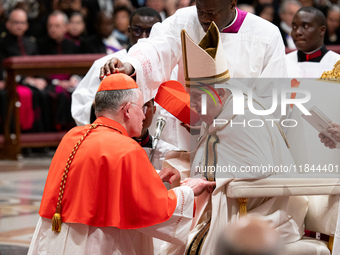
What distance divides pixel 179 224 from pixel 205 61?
885 mm

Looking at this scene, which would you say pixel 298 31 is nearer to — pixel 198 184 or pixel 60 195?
pixel 198 184

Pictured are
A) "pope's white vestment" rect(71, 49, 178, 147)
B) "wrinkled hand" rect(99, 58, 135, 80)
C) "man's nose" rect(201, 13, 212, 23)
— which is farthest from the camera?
"pope's white vestment" rect(71, 49, 178, 147)

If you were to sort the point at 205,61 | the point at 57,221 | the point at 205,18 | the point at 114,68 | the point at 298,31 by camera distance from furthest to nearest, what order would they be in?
the point at 298,31 < the point at 205,18 < the point at 114,68 < the point at 205,61 < the point at 57,221

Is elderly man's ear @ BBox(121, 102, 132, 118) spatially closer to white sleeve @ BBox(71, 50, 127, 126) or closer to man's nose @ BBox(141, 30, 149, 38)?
white sleeve @ BBox(71, 50, 127, 126)

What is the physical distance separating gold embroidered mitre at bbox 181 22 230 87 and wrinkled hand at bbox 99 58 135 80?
367 millimetres

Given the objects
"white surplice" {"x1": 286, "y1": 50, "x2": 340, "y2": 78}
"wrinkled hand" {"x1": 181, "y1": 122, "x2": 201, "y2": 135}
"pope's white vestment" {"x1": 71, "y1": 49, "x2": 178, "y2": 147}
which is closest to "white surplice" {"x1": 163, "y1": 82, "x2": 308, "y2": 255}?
"wrinkled hand" {"x1": 181, "y1": 122, "x2": 201, "y2": 135}

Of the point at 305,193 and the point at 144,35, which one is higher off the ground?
the point at 144,35

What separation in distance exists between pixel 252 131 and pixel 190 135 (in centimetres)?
72

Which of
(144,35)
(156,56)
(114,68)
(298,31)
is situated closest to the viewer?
(114,68)

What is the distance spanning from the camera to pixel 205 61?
3.55m

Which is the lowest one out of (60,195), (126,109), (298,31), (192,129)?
(60,195)

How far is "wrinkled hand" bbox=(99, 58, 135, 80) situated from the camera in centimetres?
367

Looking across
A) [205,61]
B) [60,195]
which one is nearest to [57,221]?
[60,195]

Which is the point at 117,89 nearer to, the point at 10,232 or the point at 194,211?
the point at 194,211
